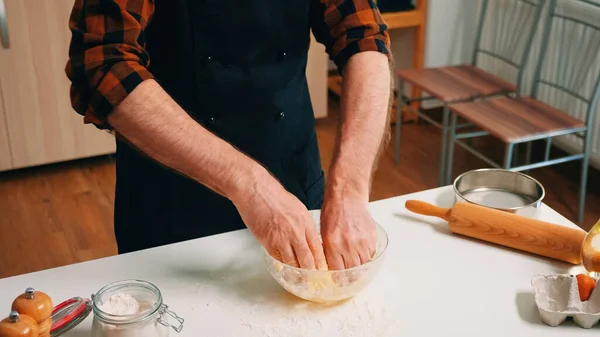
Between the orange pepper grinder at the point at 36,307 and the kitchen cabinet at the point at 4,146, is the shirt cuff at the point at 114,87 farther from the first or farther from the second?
the kitchen cabinet at the point at 4,146

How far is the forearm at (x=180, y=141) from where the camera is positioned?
1053mm

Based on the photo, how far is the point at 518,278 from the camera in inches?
43.6

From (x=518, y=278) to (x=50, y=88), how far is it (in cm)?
226

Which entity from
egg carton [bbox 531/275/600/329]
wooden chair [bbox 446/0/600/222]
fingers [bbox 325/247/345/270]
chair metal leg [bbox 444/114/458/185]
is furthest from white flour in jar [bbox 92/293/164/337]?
chair metal leg [bbox 444/114/458/185]

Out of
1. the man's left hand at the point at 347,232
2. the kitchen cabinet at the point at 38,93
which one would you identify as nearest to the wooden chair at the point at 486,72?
the kitchen cabinet at the point at 38,93

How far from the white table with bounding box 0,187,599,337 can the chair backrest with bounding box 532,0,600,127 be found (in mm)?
1573

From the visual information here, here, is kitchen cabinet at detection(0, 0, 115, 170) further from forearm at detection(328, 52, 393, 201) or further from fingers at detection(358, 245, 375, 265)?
fingers at detection(358, 245, 375, 265)

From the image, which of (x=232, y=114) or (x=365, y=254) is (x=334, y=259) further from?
(x=232, y=114)

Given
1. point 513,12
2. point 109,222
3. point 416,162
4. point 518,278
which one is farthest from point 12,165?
point 518,278

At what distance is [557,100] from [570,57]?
252 millimetres

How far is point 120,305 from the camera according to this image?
2.95 ft

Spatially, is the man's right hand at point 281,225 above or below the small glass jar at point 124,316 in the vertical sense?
above

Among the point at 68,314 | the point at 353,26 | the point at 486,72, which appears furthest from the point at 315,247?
the point at 486,72

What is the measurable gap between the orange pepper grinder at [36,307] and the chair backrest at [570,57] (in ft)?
7.01
